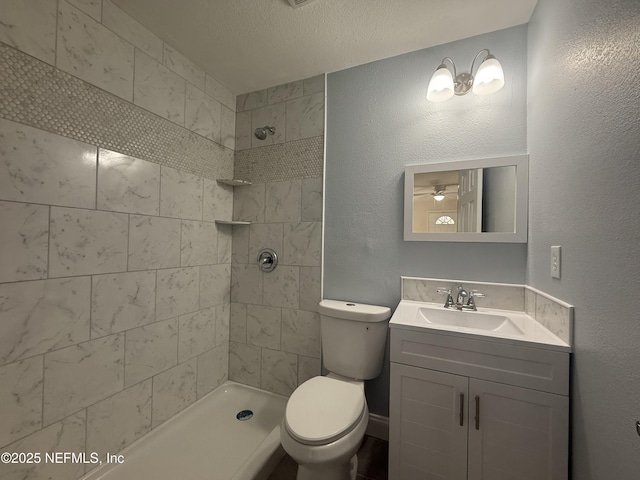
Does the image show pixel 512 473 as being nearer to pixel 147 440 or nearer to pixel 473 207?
pixel 473 207

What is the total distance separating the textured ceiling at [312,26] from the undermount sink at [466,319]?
1506mm

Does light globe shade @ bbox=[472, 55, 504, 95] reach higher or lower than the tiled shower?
higher

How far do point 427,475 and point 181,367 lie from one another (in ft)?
4.77

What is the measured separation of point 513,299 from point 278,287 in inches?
55.6

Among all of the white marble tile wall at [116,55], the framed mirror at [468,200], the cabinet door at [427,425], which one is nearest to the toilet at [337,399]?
the cabinet door at [427,425]

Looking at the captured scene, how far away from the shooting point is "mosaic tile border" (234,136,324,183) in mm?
1798

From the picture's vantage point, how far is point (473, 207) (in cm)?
143

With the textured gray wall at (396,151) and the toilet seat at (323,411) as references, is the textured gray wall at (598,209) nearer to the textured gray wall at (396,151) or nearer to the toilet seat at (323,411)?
the textured gray wall at (396,151)

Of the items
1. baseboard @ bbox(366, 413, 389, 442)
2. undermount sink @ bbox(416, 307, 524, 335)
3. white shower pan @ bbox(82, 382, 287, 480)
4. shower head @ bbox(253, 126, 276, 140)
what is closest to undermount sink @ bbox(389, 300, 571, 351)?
undermount sink @ bbox(416, 307, 524, 335)

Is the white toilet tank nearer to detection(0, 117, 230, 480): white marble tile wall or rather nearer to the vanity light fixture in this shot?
detection(0, 117, 230, 480): white marble tile wall

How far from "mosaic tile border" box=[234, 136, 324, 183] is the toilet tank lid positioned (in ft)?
2.88

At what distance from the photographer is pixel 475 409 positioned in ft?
3.37

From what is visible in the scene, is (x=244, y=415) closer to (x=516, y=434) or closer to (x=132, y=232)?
(x=132, y=232)

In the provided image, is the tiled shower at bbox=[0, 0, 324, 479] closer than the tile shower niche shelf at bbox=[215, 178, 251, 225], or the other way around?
the tiled shower at bbox=[0, 0, 324, 479]
